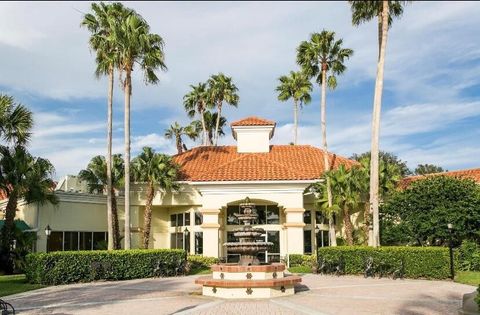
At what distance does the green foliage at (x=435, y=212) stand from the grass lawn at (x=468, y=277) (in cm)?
263

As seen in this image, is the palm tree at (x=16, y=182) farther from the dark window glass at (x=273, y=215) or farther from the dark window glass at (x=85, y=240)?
the dark window glass at (x=273, y=215)

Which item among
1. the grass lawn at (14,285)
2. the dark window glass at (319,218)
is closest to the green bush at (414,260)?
the dark window glass at (319,218)

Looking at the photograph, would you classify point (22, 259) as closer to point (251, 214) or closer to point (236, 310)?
point (251, 214)

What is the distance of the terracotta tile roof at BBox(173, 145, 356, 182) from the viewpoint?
98.7 feet

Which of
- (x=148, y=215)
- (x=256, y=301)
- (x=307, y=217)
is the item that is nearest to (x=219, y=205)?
(x=148, y=215)

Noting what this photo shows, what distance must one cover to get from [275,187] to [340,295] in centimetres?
1356

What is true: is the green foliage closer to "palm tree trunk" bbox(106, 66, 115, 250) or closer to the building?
the building

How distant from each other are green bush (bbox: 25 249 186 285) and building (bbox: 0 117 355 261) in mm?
5504

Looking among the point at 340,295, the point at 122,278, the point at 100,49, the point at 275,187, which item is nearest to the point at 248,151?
the point at 275,187

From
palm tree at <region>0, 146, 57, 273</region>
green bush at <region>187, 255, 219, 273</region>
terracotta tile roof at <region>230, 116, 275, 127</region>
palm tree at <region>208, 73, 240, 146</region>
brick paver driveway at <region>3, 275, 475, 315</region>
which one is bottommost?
brick paver driveway at <region>3, 275, 475, 315</region>

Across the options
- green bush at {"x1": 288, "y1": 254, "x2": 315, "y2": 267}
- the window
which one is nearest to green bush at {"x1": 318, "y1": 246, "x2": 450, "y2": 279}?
green bush at {"x1": 288, "y1": 254, "x2": 315, "y2": 267}

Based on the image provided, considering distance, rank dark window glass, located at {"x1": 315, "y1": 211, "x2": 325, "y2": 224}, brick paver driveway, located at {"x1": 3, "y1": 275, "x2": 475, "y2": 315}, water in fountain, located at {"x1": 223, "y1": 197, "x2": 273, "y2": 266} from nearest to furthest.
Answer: brick paver driveway, located at {"x1": 3, "y1": 275, "x2": 475, "y2": 315} < water in fountain, located at {"x1": 223, "y1": 197, "x2": 273, "y2": 266} < dark window glass, located at {"x1": 315, "y1": 211, "x2": 325, "y2": 224}

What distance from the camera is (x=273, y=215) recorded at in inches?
1253

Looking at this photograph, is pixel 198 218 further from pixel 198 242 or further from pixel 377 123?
pixel 377 123
